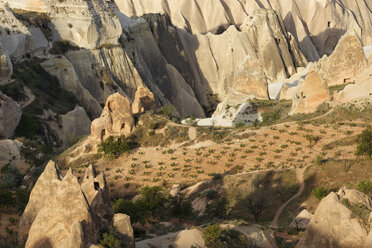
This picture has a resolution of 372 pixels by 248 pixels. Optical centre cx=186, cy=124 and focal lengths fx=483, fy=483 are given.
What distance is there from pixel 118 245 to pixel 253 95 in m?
41.5

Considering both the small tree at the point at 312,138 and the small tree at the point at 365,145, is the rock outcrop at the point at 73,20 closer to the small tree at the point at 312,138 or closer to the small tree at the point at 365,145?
the small tree at the point at 312,138

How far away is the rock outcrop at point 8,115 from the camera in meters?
49.6

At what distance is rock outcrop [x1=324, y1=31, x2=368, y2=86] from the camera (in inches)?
2053

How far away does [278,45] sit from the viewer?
108m

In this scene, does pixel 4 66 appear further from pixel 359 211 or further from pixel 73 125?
pixel 359 211

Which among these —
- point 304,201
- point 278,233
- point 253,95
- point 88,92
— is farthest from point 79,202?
point 88,92

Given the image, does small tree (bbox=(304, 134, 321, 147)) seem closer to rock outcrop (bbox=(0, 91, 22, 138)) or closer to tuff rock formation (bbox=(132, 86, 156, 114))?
tuff rock formation (bbox=(132, 86, 156, 114))

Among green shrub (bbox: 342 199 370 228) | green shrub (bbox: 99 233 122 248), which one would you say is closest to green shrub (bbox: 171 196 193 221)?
green shrub (bbox: 99 233 122 248)

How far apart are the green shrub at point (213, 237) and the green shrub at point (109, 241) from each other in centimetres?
331

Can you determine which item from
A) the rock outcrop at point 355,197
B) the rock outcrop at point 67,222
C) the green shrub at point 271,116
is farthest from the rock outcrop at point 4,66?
the rock outcrop at point 355,197

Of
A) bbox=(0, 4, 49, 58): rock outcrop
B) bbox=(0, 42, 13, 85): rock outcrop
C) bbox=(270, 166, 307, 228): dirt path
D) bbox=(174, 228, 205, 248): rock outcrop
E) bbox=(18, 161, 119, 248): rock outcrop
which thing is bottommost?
bbox=(270, 166, 307, 228): dirt path

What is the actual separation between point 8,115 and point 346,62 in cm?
3670

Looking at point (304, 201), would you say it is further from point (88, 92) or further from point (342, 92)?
point (88, 92)

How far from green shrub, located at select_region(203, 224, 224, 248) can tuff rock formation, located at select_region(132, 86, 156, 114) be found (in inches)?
1025
